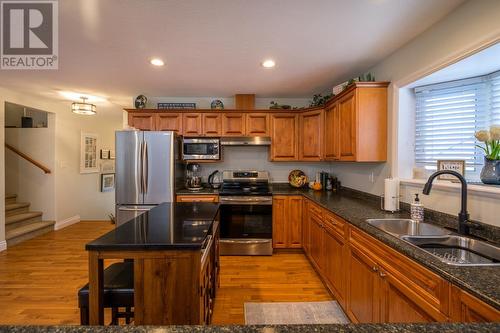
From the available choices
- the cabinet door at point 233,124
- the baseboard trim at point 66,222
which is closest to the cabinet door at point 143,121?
the cabinet door at point 233,124

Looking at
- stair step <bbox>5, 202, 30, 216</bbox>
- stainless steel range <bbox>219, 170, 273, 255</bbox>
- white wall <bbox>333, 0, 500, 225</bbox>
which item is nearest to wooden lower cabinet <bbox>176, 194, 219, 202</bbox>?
stainless steel range <bbox>219, 170, 273, 255</bbox>

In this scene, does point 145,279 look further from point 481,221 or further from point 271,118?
point 271,118

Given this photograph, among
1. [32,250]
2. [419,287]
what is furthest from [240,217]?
[32,250]

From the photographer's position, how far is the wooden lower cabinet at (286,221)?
356 centimetres

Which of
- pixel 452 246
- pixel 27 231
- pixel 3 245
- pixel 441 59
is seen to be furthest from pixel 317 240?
pixel 27 231

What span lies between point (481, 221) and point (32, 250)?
17.6ft

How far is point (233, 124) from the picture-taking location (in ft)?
12.8

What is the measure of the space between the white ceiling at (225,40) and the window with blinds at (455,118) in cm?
61

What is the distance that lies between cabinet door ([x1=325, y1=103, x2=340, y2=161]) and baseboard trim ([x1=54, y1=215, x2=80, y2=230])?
5.24 m

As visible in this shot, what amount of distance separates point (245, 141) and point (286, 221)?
4.51 ft

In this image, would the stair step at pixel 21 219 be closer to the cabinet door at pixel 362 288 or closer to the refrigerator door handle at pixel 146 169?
the refrigerator door handle at pixel 146 169

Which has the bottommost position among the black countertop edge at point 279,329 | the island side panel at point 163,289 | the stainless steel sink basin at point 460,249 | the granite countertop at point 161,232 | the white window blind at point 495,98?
the island side panel at point 163,289

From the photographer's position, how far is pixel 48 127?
185 inches

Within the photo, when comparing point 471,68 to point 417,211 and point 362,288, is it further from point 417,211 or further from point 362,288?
point 362,288
